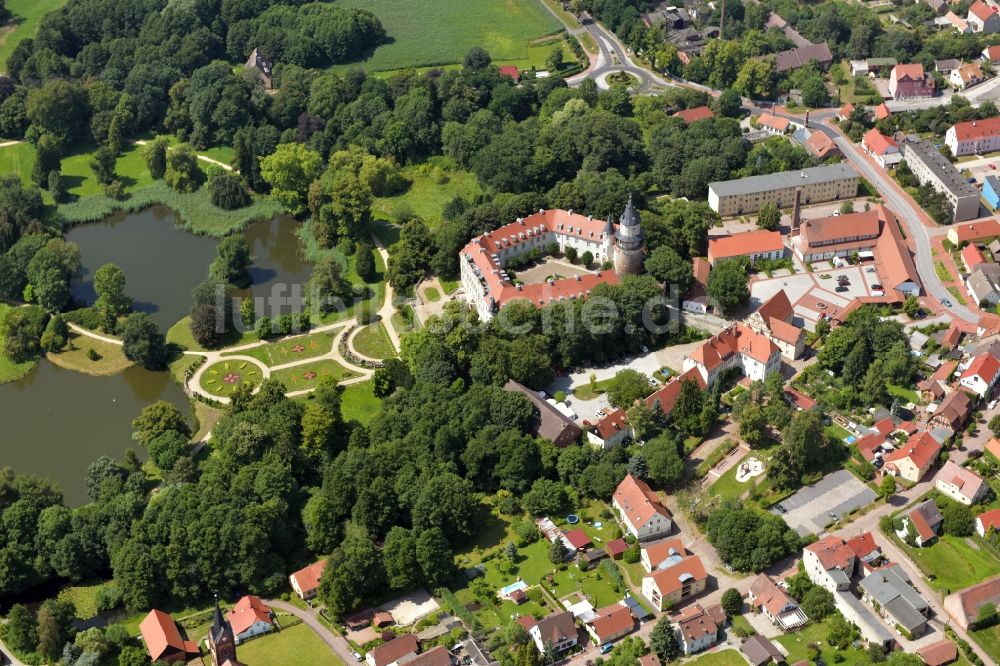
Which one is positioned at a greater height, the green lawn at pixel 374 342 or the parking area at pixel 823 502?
the parking area at pixel 823 502

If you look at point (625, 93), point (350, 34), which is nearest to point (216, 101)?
point (350, 34)

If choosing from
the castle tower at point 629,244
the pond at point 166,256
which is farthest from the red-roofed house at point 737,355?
the pond at point 166,256

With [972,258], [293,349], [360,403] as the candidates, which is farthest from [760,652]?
[972,258]

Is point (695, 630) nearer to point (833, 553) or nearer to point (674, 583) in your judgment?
point (674, 583)

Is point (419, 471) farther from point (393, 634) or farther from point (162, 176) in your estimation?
point (162, 176)

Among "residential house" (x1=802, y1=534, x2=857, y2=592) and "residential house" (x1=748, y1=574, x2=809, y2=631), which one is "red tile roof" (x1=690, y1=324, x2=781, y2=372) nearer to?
"residential house" (x1=802, y1=534, x2=857, y2=592)

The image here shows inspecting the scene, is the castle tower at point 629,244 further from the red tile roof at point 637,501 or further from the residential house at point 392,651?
the residential house at point 392,651
